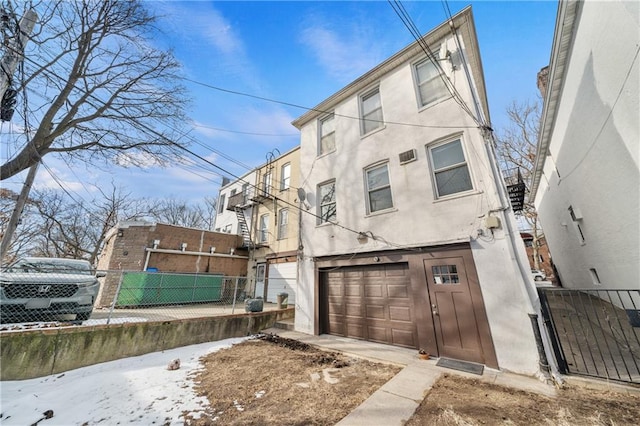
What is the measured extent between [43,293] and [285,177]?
438 inches

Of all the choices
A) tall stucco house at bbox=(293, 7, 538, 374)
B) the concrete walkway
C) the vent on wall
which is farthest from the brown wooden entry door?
the vent on wall

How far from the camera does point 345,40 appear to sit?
19.5 feet

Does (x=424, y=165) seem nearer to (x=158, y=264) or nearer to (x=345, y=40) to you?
(x=345, y=40)

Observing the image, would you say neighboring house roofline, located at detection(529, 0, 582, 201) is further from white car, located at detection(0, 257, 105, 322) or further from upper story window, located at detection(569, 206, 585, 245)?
white car, located at detection(0, 257, 105, 322)

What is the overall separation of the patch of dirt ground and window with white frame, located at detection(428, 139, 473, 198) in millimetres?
3948

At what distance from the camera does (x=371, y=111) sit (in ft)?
25.9

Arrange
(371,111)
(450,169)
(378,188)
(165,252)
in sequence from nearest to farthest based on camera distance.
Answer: (450,169), (378,188), (371,111), (165,252)

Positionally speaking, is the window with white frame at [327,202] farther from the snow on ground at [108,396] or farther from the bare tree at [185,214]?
the bare tree at [185,214]

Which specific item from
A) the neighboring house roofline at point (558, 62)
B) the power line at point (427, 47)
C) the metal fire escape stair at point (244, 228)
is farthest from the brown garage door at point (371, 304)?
the metal fire escape stair at point (244, 228)

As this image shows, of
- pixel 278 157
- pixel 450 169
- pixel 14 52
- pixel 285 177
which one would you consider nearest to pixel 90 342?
pixel 14 52

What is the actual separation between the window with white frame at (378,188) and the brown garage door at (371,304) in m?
1.79

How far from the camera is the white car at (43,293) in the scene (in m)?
4.67

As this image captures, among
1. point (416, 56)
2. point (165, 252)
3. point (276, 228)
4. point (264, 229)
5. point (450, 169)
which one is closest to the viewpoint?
point (450, 169)

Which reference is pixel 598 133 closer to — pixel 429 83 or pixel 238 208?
pixel 429 83
